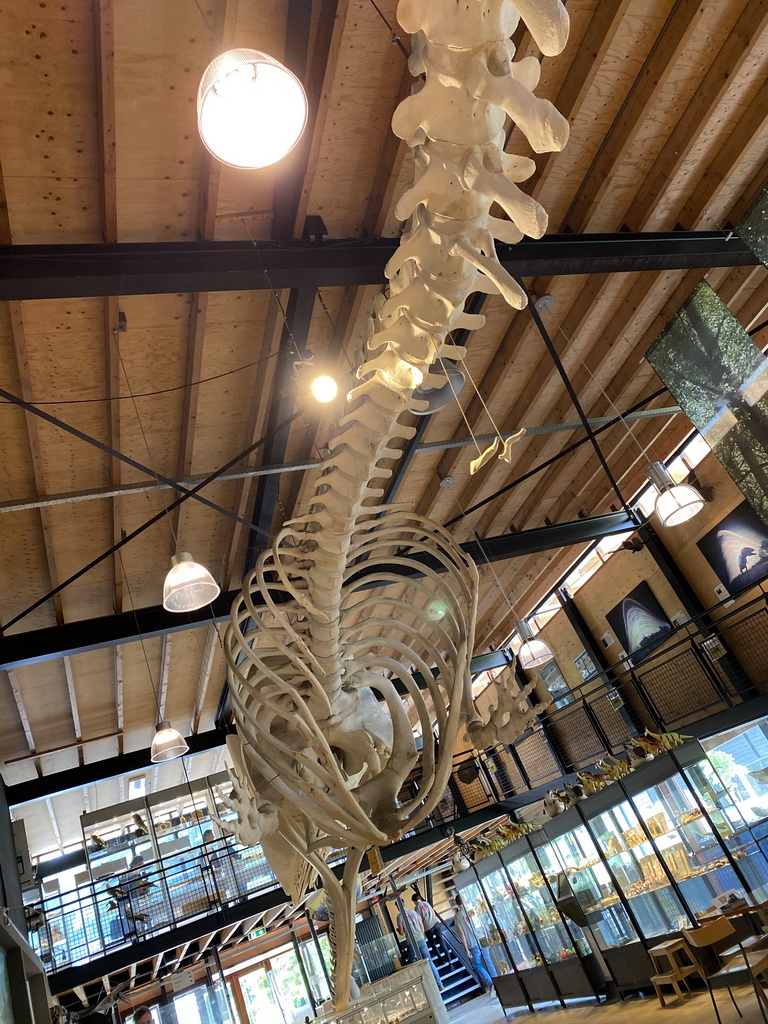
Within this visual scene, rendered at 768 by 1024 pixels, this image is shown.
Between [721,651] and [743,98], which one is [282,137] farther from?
[721,651]

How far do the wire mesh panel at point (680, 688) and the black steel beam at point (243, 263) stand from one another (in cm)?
706

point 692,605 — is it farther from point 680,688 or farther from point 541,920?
point 541,920

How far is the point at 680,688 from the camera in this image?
38.5ft

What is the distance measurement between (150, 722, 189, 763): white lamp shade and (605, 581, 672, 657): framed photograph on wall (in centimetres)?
773

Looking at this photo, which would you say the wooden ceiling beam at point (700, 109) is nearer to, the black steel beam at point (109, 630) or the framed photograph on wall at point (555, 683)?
the black steel beam at point (109, 630)

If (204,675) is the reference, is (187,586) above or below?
below

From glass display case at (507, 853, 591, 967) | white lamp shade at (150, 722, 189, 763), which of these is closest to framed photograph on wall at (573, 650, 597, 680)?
glass display case at (507, 853, 591, 967)

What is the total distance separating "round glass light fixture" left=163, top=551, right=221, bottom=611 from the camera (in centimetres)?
530

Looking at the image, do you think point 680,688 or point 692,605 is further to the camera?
point 680,688

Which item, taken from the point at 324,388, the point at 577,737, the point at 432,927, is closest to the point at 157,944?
the point at 577,737

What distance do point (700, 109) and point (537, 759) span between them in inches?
556

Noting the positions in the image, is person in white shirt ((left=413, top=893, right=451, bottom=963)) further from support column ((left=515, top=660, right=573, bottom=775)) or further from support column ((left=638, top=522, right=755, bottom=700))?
support column ((left=638, top=522, right=755, bottom=700))

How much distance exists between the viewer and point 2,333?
519cm

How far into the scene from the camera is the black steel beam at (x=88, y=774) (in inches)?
414
